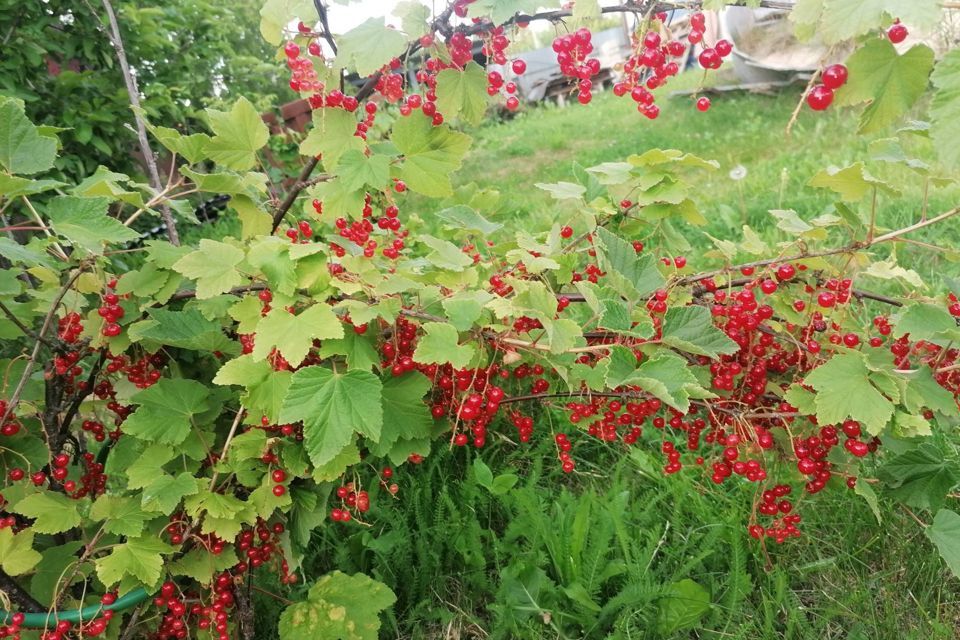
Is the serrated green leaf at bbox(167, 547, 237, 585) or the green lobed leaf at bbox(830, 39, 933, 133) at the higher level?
the green lobed leaf at bbox(830, 39, 933, 133)

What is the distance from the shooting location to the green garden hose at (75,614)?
54.3 inches

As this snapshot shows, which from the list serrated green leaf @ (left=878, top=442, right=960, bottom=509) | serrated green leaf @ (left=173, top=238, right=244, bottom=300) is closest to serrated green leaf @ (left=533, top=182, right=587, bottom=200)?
serrated green leaf @ (left=173, top=238, right=244, bottom=300)

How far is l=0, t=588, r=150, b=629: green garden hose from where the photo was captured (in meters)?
1.38

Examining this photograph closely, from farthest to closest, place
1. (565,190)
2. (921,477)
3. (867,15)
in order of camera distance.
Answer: (565,190)
(921,477)
(867,15)

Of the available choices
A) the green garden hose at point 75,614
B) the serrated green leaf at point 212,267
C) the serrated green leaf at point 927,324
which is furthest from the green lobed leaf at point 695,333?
the green garden hose at point 75,614

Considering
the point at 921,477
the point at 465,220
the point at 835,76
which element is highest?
the point at 835,76

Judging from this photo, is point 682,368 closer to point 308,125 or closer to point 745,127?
point 745,127

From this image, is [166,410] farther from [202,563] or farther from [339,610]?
[339,610]

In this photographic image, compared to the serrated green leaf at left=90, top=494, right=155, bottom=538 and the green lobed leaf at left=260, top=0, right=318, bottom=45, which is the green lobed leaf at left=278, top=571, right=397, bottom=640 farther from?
the green lobed leaf at left=260, top=0, right=318, bottom=45

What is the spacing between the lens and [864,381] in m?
1.27

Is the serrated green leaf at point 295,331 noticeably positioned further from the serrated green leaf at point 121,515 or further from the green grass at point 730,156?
the green grass at point 730,156

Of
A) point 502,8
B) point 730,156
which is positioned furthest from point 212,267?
point 730,156

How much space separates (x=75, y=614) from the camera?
139cm

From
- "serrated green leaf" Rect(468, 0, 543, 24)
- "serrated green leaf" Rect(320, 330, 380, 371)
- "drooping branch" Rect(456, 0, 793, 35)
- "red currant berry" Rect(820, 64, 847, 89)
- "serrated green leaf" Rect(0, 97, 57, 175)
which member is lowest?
"serrated green leaf" Rect(320, 330, 380, 371)
